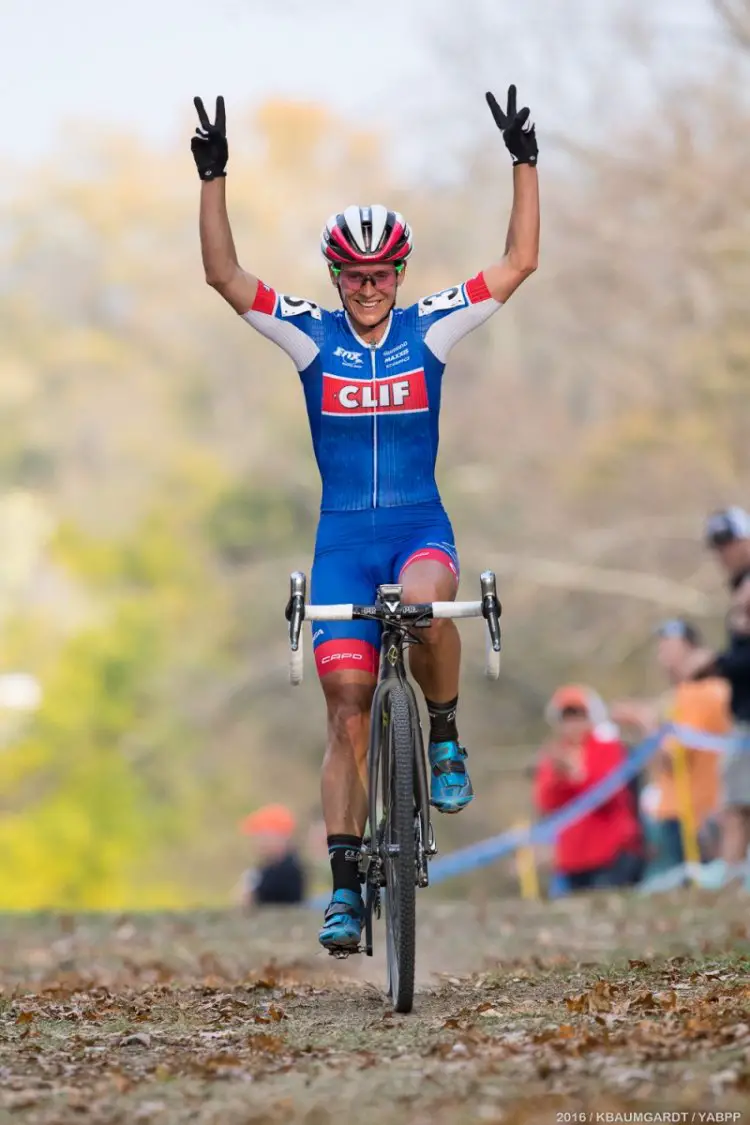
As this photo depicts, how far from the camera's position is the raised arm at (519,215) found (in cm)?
773

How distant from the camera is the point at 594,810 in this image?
15859mm

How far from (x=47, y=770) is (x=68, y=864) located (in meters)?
2.70

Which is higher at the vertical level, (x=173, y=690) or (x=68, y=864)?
(x=173, y=690)

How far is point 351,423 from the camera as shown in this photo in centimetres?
755

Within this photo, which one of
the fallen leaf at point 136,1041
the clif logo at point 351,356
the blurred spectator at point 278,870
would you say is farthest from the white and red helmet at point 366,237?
the blurred spectator at point 278,870

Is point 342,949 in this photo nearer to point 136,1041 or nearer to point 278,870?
point 136,1041

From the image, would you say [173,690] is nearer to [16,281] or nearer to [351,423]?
[16,281]

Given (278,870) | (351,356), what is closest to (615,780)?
(278,870)

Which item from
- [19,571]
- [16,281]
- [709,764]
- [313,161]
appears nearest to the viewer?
[709,764]

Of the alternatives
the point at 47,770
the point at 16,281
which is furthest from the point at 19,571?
the point at 16,281

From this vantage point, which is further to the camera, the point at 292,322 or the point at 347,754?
the point at 292,322

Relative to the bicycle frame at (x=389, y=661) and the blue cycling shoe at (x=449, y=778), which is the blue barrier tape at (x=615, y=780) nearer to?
the blue cycling shoe at (x=449, y=778)

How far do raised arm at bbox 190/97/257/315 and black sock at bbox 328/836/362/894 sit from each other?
2.05 metres

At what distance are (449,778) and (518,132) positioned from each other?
8.39 feet
